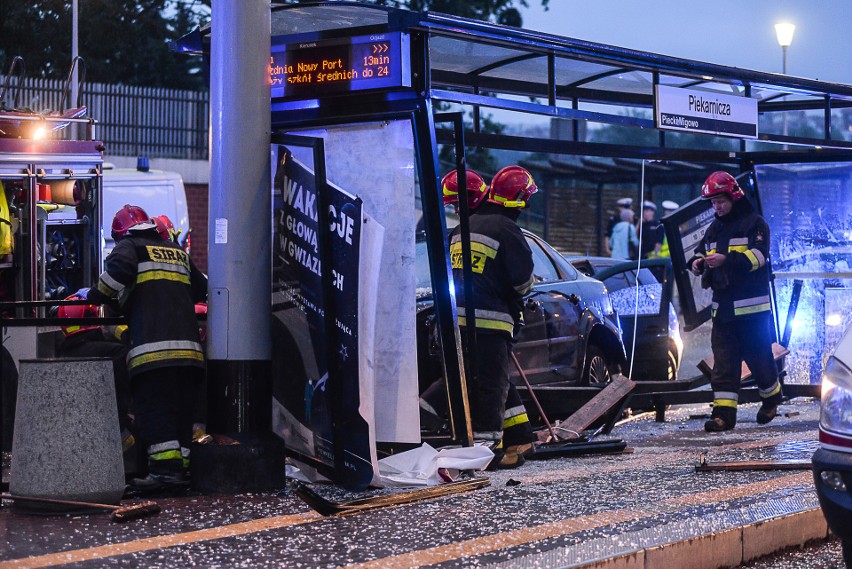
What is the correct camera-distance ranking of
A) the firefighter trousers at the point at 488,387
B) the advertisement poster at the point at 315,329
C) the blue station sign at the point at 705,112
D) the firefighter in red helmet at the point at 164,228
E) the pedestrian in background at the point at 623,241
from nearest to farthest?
1. the advertisement poster at the point at 315,329
2. the firefighter in red helmet at the point at 164,228
3. the firefighter trousers at the point at 488,387
4. the blue station sign at the point at 705,112
5. the pedestrian in background at the point at 623,241

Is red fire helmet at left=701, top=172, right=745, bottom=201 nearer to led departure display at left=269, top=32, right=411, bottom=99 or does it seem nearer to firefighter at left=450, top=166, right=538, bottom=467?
firefighter at left=450, top=166, right=538, bottom=467

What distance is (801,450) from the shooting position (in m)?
9.39

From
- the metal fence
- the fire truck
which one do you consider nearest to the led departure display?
the fire truck

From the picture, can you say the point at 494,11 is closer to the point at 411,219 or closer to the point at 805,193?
the point at 805,193

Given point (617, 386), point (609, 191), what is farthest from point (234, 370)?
point (609, 191)

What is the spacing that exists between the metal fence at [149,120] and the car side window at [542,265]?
657 inches

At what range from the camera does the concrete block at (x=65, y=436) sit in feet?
21.4

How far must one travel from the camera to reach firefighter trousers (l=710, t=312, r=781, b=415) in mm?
11266

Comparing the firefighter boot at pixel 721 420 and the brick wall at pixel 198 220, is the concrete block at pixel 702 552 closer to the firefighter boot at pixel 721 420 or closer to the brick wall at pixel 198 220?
the firefighter boot at pixel 721 420

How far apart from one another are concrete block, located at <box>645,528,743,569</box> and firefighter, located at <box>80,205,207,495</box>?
288cm

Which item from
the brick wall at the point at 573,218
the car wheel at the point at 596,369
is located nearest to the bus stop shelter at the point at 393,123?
the car wheel at the point at 596,369

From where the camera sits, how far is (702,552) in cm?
601

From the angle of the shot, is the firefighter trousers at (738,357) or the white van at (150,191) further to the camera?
the white van at (150,191)

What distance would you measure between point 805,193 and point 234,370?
8.10 metres
